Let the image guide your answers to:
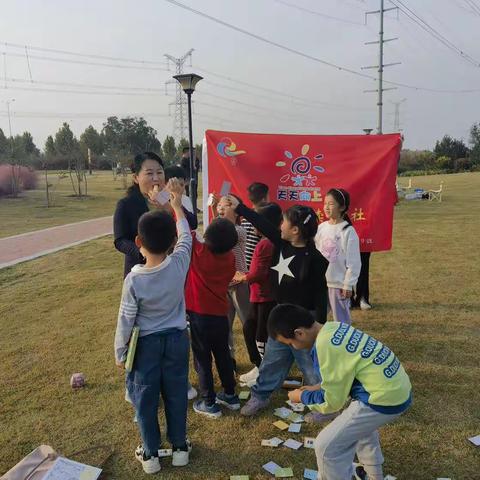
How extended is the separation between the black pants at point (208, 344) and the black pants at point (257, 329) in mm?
462

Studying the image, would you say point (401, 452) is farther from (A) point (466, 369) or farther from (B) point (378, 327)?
(B) point (378, 327)

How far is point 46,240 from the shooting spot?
1190 centimetres

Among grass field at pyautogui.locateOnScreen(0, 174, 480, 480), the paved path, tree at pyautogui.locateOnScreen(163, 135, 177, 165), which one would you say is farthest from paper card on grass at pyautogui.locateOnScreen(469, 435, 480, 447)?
tree at pyautogui.locateOnScreen(163, 135, 177, 165)

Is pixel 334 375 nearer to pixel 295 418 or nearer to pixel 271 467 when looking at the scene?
pixel 271 467

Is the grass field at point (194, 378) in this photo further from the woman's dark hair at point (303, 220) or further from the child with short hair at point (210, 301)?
the woman's dark hair at point (303, 220)

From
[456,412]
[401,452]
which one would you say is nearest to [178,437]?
[401,452]

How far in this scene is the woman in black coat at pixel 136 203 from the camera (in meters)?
3.19

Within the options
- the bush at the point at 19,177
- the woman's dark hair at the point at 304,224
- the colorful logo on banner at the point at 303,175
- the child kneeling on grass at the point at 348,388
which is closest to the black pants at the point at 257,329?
the woman's dark hair at the point at 304,224

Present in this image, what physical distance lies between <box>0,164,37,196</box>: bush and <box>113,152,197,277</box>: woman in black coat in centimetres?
2455

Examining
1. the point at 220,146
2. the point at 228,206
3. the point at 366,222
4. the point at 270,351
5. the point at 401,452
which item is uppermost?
the point at 220,146

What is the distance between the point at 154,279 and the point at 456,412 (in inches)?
101

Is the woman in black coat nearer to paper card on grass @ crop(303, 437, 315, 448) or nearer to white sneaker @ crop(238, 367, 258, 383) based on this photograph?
white sneaker @ crop(238, 367, 258, 383)

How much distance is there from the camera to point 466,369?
4105 millimetres

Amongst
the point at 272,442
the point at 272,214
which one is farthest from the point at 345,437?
the point at 272,214
